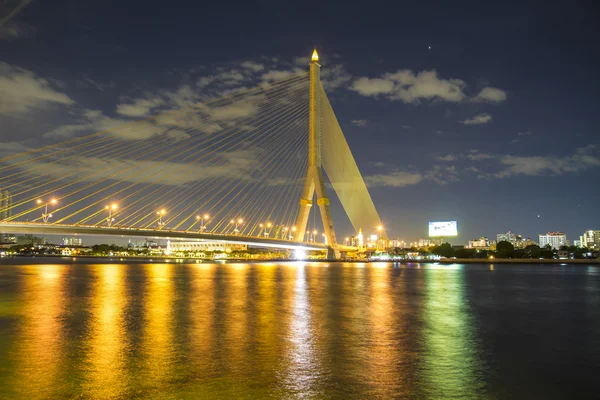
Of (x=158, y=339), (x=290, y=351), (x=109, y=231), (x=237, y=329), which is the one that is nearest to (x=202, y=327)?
(x=237, y=329)

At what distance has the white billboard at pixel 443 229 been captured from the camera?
109m

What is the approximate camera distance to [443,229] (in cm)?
11106

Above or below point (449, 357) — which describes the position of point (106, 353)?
above

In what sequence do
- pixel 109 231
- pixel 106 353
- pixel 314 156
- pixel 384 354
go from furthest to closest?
pixel 314 156
pixel 109 231
pixel 384 354
pixel 106 353

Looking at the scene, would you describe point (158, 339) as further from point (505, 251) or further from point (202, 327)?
point (505, 251)

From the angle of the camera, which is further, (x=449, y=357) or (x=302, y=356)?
(x=449, y=357)

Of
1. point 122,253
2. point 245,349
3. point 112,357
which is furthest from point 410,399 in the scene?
point 122,253

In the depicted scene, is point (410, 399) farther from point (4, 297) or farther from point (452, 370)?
point (4, 297)

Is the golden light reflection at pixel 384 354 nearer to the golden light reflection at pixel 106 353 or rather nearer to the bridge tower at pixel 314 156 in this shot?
the golden light reflection at pixel 106 353

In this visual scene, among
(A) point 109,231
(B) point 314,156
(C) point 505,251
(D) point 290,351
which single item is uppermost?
(B) point 314,156

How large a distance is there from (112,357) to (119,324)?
3.62 m

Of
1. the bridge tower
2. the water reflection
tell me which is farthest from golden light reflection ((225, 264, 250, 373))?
the bridge tower

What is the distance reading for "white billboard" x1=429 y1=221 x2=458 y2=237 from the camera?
10928 cm

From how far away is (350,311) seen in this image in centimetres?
1462
